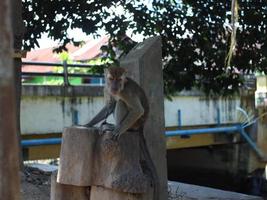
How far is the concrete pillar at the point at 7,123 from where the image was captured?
6.79 feet

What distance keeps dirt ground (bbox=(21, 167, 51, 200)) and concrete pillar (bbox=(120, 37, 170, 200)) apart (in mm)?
1701

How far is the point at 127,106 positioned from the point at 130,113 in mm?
125

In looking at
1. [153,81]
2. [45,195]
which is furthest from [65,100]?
[153,81]

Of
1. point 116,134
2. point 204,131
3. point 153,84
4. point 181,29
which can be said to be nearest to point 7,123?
point 116,134

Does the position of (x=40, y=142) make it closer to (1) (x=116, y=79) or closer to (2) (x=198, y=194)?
(2) (x=198, y=194)

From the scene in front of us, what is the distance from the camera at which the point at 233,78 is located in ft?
34.6

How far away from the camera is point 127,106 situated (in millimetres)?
5281

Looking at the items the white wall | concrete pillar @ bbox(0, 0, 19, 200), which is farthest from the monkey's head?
the white wall

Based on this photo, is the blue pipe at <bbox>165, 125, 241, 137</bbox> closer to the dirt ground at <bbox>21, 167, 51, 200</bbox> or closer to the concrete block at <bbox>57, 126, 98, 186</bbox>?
the dirt ground at <bbox>21, 167, 51, 200</bbox>

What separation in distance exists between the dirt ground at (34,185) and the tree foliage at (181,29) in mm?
2072

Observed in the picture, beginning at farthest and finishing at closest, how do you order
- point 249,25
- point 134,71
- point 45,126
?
point 45,126
point 249,25
point 134,71

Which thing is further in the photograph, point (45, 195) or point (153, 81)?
point (45, 195)

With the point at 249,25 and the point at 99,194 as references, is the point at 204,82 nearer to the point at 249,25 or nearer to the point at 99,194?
the point at 249,25

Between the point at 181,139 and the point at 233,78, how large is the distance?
7845 mm
